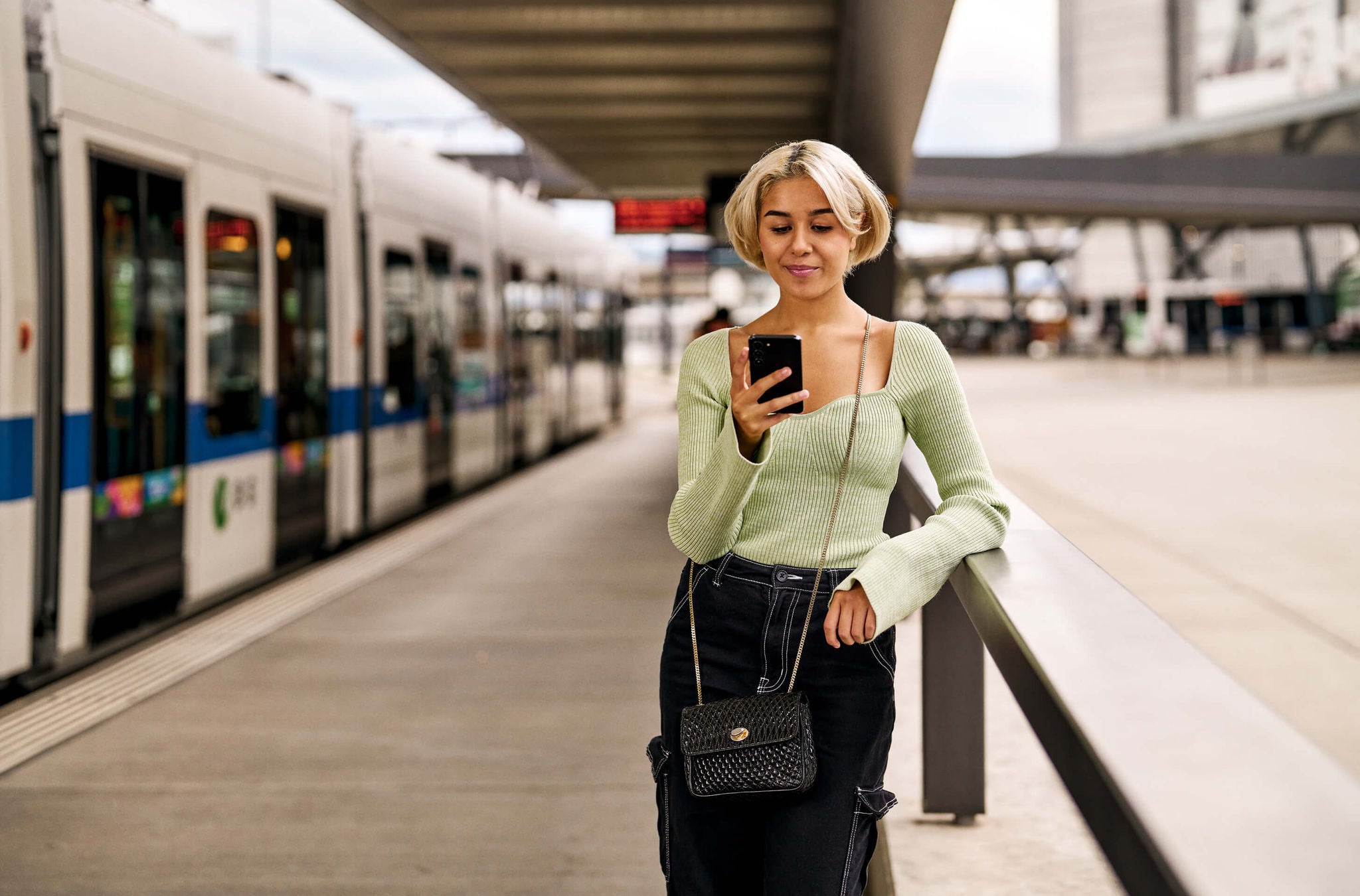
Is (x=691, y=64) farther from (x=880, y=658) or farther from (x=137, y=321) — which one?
(x=880, y=658)

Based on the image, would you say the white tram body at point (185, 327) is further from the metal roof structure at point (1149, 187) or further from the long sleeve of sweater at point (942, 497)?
the metal roof structure at point (1149, 187)

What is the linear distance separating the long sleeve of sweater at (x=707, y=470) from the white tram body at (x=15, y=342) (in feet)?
12.8

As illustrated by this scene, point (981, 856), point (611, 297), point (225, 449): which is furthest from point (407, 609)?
point (611, 297)

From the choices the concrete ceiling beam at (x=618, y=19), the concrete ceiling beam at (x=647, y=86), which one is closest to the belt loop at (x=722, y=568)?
the concrete ceiling beam at (x=618, y=19)

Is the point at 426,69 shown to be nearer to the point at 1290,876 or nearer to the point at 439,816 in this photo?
the point at 439,816

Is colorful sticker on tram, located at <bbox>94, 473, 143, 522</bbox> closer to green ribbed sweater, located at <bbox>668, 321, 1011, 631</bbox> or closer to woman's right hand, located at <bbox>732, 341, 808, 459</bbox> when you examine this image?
green ribbed sweater, located at <bbox>668, 321, 1011, 631</bbox>

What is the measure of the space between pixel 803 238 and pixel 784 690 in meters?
0.73

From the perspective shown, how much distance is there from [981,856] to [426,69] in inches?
368

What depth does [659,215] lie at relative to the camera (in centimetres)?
1997

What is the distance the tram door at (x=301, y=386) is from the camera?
8.27 metres

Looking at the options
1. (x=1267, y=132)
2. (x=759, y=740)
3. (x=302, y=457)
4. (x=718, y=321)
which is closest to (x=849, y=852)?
(x=759, y=740)

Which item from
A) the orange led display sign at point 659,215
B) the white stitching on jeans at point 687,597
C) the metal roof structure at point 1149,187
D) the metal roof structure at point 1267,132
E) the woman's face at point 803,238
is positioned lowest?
the white stitching on jeans at point 687,597

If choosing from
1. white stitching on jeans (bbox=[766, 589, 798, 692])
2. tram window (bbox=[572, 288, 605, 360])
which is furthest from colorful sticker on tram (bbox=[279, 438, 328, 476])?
tram window (bbox=[572, 288, 605, 360])

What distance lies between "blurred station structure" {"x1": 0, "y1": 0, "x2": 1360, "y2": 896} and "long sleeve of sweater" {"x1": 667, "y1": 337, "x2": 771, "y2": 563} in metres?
0.39
